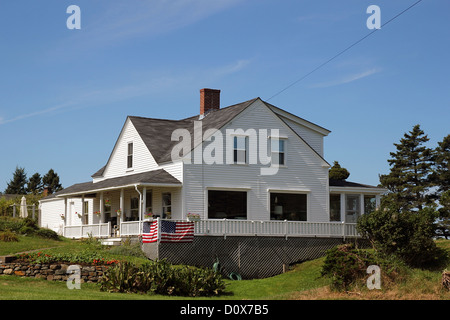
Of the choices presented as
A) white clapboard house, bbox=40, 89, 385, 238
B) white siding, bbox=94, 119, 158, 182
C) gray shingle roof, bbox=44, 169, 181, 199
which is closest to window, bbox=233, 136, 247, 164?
white clapboard house, bbox=40, 89, 385, 238

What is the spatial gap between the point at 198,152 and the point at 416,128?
33.2 meters

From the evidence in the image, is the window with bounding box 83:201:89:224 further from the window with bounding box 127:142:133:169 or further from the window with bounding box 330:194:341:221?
the window with bounding box 330:194:341:221

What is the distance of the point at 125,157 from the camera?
38125 millimetres

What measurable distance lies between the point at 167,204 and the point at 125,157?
18.1 feet

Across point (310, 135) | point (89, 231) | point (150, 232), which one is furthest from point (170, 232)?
point (310, 135)

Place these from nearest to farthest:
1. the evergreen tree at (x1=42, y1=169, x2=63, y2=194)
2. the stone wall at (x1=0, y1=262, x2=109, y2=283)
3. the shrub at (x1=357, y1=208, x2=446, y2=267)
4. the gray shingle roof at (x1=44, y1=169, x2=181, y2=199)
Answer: the stone wall at (x1=0, y1=262, x2=109, y2=283) → the shrub at (x1=357, y1=208, x2=446, y2=267) → the gray shingle roof at (x1=44, y1=169, x2=181, y2=199) → the evergreen tree at (x1=42, y1=169, x2=63, y2=194)

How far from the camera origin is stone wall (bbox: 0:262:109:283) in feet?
81.2

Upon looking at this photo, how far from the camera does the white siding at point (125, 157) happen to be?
Answer: 36000mm

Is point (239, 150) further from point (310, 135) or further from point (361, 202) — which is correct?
point (361, 202)

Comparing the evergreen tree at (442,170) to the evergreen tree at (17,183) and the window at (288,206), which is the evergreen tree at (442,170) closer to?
the window at (288,206)

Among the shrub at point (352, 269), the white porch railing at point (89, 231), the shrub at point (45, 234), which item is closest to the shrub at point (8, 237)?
the shrub at point (45, 234)

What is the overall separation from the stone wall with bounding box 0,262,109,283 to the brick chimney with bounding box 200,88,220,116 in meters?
17.0
